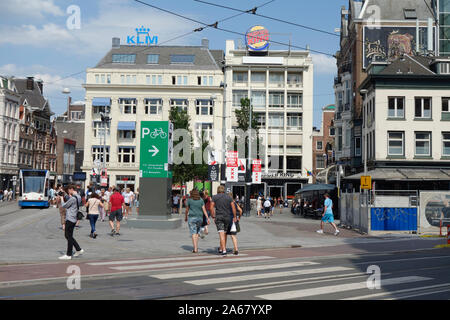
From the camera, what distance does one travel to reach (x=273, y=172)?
72312mm

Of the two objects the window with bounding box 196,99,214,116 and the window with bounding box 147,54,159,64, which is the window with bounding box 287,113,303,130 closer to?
the window with bounding box 196,99,214,116

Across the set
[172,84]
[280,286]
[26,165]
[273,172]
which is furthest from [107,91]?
[280,286]

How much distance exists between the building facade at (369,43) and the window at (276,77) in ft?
67.6

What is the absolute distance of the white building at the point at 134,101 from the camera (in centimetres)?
7500

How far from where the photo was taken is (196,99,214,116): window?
76044 mm

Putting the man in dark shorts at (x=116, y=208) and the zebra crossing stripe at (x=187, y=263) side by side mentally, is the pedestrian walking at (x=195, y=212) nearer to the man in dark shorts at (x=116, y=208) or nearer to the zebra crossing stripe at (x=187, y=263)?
the zebra crossing stripe at (x=187, y=263)

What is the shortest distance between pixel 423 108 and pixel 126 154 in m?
45.6

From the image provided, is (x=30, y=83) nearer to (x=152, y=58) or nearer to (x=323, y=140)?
(x=152, y=58)

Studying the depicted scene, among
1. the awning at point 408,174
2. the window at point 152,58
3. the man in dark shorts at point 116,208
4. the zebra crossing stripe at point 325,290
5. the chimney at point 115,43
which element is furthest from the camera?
the chimney at point 115,43

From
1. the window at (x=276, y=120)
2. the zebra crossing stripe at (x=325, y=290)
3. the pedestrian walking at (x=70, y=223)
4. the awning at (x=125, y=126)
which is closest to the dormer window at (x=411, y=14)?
the window at (x=276, y=120)

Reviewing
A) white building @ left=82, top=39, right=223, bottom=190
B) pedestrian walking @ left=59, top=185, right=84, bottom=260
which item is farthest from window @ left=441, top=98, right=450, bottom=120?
white building @ left=82, top=39, right=223, bottom=190

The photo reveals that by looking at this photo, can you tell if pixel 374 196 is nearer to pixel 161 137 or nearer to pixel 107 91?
pixel 161 137

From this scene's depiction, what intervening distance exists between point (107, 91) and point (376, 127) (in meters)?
45.1

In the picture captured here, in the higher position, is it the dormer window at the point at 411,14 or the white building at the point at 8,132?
the dormer window at the point at 411,14
